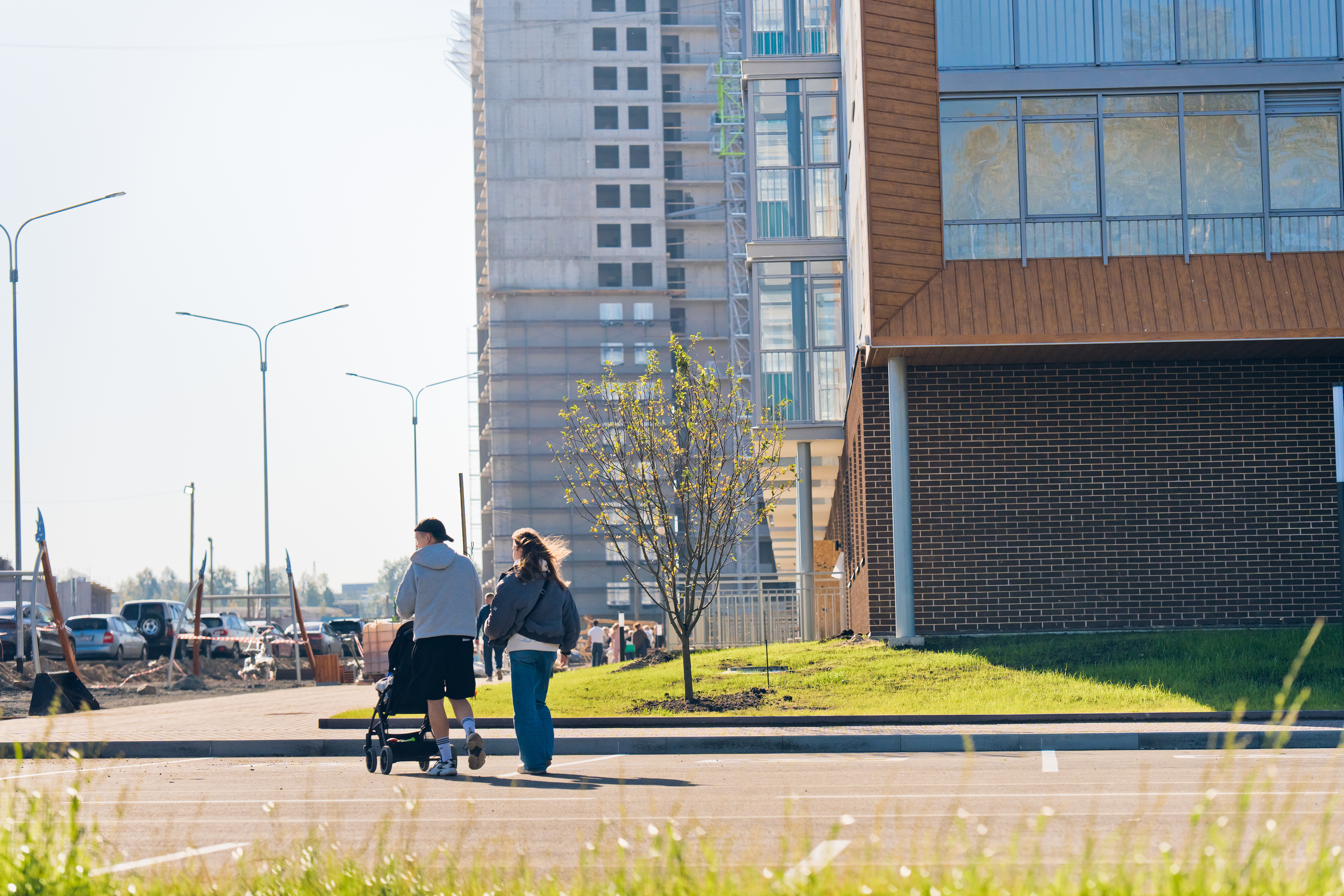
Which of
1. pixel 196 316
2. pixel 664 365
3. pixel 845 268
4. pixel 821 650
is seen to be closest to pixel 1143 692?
pixel 821 650

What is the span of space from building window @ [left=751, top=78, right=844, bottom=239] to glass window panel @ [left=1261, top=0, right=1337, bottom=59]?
1018 centimetres

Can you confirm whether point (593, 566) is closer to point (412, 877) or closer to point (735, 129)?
point (735, 129)

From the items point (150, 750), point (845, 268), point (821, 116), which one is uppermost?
point (821, 116)

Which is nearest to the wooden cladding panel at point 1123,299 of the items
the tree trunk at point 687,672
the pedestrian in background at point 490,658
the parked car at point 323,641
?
the tree trunk at point 687,672

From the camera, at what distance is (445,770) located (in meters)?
10.7

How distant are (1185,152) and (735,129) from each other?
68214 mm

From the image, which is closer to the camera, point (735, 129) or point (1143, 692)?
point (1143, 692)

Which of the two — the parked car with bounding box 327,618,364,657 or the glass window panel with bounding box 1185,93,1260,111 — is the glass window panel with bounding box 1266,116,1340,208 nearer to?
the glass window panel with bounding box 1185,93,1260,111

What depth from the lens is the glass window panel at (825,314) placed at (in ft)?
99.5

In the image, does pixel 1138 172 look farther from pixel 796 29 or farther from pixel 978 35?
pixel 796 29

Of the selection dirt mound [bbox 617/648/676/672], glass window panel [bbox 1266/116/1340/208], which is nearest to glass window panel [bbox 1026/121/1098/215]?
glass window panel [bbox 1266/116/1340/208]

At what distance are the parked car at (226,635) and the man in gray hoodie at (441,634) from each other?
31.4 m

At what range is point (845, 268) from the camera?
3017 cm

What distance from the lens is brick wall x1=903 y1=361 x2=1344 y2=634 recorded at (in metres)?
21.7
